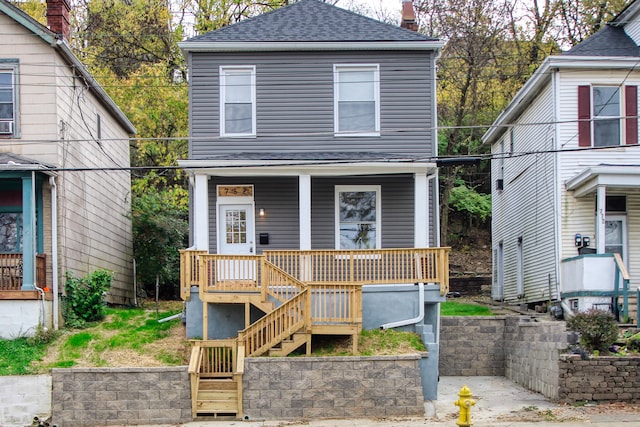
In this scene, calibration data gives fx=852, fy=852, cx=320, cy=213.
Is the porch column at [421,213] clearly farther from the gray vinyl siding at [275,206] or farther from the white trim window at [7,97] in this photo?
→ the white trim window at [7,97]

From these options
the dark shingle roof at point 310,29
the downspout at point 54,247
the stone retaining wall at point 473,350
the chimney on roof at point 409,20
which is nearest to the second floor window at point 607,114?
the dark shingle roof at point 310,29

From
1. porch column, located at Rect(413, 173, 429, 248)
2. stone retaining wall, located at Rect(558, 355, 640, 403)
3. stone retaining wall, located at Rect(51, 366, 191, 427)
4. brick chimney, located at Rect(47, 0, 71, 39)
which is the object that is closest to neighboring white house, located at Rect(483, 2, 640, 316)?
porch column, located at Rect(413, 173, 429, 248)

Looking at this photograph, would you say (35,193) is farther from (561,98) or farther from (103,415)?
(561,98)

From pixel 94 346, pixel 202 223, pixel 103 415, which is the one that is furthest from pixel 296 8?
pixel 103 415

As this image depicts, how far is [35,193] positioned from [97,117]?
4.65m

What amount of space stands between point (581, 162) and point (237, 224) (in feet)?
29.8

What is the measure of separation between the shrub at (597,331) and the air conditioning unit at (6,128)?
13.9 meters

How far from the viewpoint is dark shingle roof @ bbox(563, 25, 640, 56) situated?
74.7 feet

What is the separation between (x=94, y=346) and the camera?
1883 cm

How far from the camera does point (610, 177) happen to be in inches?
808

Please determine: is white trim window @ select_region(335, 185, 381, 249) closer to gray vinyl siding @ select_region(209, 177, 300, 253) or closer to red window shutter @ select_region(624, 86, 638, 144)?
gray vinyl siding @ select_region(209, 177, 300, 253)

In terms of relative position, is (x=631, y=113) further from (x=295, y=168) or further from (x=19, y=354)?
(x=19, y=354)

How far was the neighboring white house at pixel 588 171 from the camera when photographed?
20.6 m

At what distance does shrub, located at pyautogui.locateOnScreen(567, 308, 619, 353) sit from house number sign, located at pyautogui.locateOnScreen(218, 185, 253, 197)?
8830 millimetres
